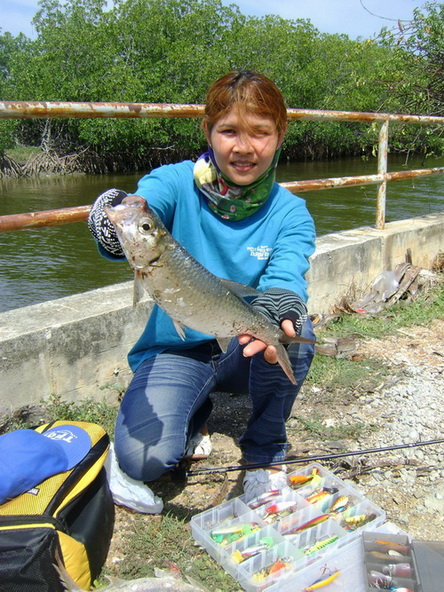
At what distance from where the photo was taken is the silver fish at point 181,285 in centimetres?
177

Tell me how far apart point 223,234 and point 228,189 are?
24 cm

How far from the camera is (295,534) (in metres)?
2.37

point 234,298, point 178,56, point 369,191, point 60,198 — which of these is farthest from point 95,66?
point 234,298

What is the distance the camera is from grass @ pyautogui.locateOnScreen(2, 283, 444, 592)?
2.22 meters

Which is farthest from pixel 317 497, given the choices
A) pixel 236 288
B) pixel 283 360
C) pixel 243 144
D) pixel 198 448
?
pixel 243 144

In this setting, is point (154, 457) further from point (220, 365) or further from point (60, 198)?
point (60, 198)

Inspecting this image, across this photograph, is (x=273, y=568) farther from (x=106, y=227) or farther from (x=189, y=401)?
(x=106, y=227)

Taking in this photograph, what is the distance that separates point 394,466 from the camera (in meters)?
2.88

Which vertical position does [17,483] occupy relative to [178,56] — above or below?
below

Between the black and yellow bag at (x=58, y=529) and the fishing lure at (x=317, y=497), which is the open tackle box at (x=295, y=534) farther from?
the black and yellow bag at (x=58, y=529)

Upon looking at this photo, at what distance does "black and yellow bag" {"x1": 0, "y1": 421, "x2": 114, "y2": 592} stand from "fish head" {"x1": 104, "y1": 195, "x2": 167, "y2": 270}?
986mm

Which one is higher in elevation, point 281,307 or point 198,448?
point 281,307

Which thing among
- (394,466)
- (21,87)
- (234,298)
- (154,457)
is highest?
(21,87)

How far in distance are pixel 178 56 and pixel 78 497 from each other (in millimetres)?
38449
